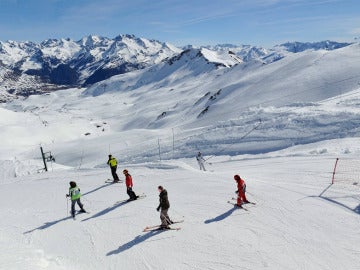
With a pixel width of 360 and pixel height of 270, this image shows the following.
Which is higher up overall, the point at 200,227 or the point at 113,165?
the point at 113,165

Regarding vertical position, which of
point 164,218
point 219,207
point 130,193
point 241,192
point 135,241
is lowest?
point 135,241

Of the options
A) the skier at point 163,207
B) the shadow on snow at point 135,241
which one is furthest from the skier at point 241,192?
the shadow on snow at point 135,241

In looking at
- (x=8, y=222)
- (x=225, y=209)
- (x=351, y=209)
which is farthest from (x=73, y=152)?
(x=351, y=209)

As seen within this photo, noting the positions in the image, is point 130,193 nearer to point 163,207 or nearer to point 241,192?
point 163,207

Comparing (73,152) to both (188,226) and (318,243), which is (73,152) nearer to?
(188,226)

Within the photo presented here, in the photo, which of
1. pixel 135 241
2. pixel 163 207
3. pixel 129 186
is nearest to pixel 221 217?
pixel 163 207

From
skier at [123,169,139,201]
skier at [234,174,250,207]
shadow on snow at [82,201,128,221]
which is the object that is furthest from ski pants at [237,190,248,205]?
shadow on snow at [82,201,128,221]

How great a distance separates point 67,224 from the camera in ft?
61.1

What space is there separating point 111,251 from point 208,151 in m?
23.1

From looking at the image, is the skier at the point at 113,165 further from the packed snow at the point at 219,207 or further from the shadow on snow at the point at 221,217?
the shadow on snow at the point at 221,217

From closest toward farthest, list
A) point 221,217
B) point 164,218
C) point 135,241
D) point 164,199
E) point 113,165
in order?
→ point 135,241
point 164,199
point 164,218
point 221,217
point 113,165

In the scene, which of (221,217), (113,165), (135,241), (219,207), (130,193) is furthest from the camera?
(113,165)

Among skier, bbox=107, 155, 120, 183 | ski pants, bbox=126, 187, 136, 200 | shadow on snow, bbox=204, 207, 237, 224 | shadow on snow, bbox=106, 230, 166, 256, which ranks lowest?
shadow on snow, bbox=106, 230, 166, 256

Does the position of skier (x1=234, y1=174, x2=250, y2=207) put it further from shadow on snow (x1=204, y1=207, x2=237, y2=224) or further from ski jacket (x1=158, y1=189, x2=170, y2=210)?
ski jacket (x1=158, y1=189, x2=170, y2=210)
